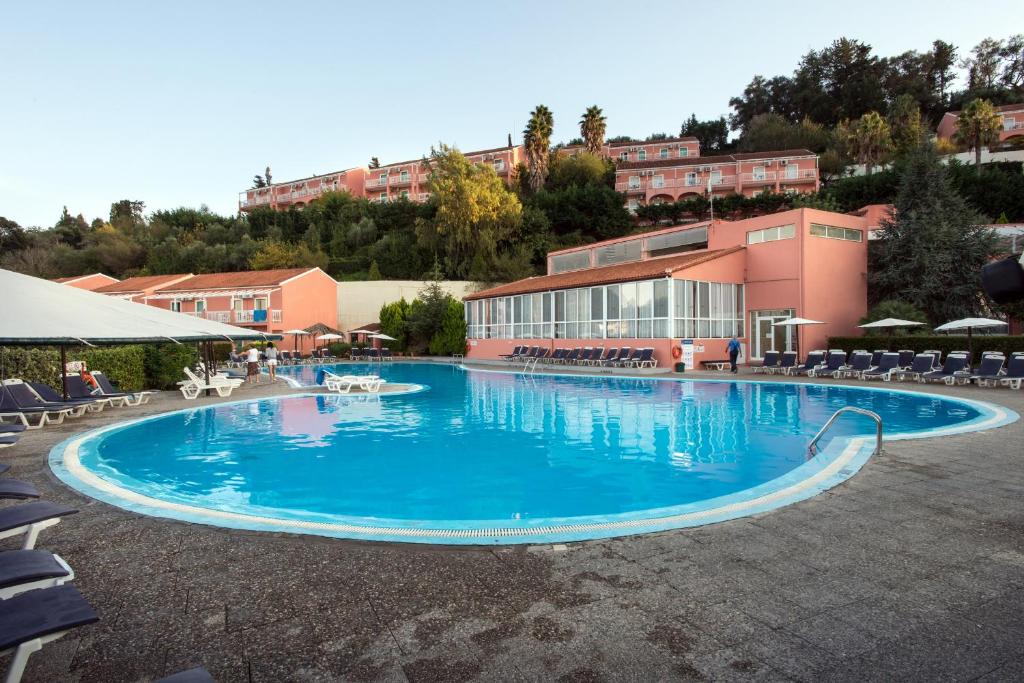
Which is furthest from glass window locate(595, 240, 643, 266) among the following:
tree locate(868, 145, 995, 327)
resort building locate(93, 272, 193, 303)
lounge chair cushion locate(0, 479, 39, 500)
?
resort building locate(93, 272, 193, 303)

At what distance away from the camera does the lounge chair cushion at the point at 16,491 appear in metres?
3.97

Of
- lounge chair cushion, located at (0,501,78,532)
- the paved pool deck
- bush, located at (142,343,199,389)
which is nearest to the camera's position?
the paved pool deck

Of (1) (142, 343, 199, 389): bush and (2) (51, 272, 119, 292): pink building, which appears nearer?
(1) (142, 343, 199, 389): bush

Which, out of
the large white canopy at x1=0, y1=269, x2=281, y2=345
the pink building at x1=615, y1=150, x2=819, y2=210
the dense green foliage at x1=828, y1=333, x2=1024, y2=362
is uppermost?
the pink building at x1=615, y1=150, x2=819, y2=210

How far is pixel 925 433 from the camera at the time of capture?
7.96m

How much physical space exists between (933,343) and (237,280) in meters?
39.3

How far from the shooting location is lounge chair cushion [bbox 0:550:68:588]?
2357 mm

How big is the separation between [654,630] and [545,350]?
23.4m

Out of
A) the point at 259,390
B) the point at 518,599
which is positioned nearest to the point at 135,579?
the point at 518,599

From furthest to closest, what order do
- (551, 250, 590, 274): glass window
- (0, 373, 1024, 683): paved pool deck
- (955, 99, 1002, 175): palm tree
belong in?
1. (955, 99, 1002, 175): palm tree
2. (551, 250, 590, 274): glass window
3. (0, 373, 1024, 683): paved pool deck

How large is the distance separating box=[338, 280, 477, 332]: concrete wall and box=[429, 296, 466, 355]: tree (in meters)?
6.50

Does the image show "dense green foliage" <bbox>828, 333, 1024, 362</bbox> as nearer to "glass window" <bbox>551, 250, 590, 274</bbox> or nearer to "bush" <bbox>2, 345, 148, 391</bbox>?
"glass window" <bbox>551, 250, 590, 274</bbox>

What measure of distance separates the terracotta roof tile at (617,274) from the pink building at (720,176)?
21.6 meters

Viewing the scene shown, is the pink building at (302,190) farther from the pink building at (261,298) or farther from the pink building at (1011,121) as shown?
the pink building at (1011,121)
